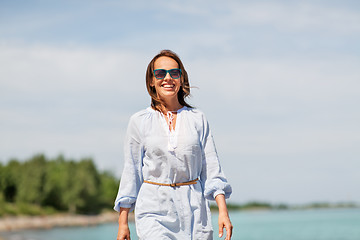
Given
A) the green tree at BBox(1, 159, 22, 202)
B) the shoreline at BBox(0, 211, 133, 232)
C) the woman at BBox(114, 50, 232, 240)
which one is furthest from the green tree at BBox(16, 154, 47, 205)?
the woman at BBox(114, 50, 232, 240)

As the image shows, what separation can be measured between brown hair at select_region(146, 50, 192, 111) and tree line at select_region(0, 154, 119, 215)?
56.3 m

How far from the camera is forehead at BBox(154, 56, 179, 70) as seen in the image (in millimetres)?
3850

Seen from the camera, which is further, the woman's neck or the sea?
the sea

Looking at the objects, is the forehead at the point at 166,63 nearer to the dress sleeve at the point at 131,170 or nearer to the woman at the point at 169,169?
the woman at the point at 169,169

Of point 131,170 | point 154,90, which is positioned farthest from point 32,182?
point 131,170

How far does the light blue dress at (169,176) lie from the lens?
363cm

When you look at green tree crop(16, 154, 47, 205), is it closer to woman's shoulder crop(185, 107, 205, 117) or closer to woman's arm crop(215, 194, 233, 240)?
woman's shoulder crop(185, 107, 205, 117)

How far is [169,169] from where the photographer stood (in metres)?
3.70

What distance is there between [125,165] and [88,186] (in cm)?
6422

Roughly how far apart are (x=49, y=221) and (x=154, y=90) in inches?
2478

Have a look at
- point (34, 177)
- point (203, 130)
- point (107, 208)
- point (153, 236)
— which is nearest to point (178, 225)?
point (153, 236)

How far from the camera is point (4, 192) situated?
62.7m

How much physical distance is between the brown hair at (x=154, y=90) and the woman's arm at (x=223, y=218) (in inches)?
28.6

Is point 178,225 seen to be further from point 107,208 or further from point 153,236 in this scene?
point 107,208
